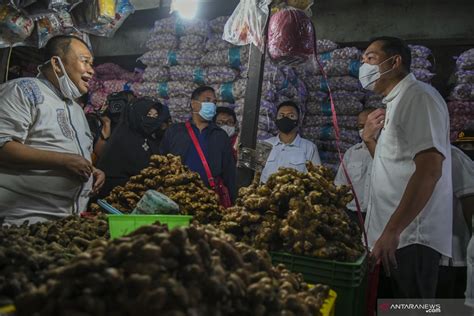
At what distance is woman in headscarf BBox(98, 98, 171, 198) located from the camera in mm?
3777

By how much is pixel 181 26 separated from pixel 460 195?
432 centimetres

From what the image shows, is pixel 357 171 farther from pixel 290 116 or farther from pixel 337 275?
pixel 337 275

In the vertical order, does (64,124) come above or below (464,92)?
below

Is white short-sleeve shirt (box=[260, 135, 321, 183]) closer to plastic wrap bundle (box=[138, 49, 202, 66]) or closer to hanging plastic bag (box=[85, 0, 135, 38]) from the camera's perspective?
plastic wrap bundle (box=[138, 49, 202, 66])

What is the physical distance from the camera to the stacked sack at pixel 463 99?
4711 mm

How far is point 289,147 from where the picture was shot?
4941mm

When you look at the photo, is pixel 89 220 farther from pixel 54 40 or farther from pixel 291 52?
pixel 291 52

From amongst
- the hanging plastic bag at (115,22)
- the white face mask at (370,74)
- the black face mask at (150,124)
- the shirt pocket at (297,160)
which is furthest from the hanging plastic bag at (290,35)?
the shirt pocket at (297,160)

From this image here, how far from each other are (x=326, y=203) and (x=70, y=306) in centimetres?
138

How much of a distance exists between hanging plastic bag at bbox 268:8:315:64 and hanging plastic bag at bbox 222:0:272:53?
0.12 meters

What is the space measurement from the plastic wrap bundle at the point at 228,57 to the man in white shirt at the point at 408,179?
8.52 ft

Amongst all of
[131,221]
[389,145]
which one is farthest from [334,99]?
[131,221]

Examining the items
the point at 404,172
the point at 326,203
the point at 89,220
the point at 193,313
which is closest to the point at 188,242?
the point at 193,313

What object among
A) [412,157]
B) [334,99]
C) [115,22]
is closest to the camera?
[412,157]
